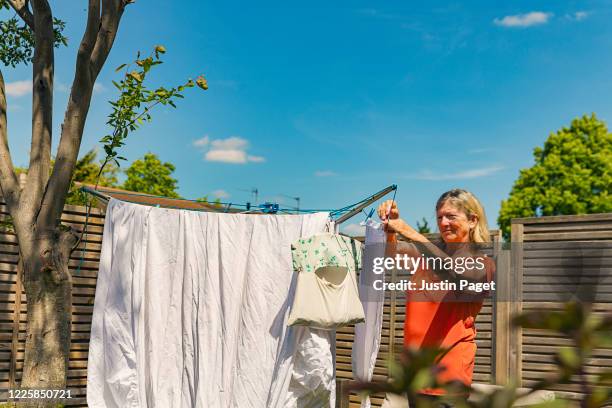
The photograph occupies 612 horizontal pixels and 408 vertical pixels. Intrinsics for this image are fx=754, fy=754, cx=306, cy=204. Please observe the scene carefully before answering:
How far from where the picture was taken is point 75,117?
478cm

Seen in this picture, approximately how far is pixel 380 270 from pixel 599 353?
1509 millimetres

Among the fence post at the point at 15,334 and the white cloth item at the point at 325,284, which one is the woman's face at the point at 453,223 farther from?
the fence post at the point at 15,334

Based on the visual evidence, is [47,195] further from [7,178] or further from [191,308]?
[191,308]

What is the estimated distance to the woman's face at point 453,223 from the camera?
8.08 feet

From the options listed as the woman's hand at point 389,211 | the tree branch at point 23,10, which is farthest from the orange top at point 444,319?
the tree branch at point 23,10

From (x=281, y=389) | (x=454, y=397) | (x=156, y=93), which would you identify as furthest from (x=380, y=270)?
(x=454, y=397)

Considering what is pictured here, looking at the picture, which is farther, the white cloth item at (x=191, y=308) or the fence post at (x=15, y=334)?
the fence post at (x=15, y=334)

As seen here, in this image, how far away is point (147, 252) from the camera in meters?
5.00

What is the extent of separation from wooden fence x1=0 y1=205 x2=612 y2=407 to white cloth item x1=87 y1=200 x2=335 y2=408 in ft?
2.71

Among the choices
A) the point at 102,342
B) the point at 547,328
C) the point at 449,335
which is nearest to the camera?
the point at 547,328

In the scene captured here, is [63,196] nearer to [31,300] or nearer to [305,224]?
[31,300]

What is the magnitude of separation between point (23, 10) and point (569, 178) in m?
15.4

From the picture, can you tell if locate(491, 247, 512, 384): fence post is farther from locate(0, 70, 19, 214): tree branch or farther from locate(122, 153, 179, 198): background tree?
locate(122, 153, 179, 198): background tree

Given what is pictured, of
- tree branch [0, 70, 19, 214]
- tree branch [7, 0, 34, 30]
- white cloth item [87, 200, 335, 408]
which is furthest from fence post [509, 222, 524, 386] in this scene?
tree branch [7, 0, 34, 30]
